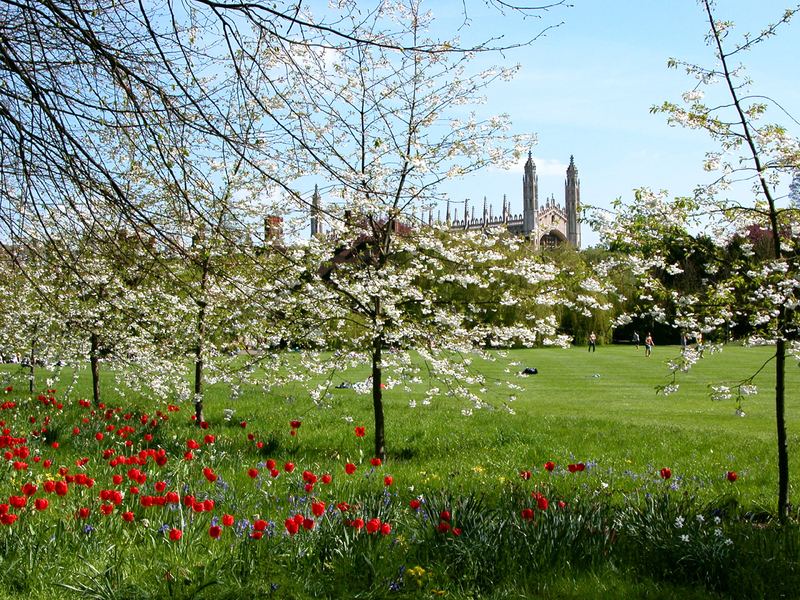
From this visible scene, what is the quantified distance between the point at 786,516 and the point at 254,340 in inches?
211

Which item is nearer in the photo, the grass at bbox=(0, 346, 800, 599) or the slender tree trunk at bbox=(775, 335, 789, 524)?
the grass at bbox=(0, 346, 800, 599)

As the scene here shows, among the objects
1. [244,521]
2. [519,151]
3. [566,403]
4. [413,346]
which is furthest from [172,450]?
[566,403]

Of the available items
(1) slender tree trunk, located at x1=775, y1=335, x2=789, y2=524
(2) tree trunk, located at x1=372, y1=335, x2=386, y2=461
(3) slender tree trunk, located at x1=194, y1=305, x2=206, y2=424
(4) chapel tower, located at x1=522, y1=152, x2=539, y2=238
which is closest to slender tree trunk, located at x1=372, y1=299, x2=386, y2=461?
(2) tree trunk, located at x1=372, y1=335, x2=386, y2=461

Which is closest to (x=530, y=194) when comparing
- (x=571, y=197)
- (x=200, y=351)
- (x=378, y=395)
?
(x=571, y=197)

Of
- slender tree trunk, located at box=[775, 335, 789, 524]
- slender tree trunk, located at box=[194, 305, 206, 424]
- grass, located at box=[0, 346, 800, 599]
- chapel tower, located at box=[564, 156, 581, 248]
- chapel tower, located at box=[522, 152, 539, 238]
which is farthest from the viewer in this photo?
chapel tower, located at box=[564, 156, 581, 248]

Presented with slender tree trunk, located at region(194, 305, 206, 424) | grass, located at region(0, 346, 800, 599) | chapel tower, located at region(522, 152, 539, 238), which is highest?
chapel tower, located at region(522, 152, 539, 238)

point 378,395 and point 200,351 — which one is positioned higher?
point 200,351

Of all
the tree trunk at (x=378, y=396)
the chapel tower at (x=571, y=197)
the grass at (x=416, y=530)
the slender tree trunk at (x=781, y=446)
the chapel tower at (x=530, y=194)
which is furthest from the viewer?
the chapel tower at (x=571, y=197)

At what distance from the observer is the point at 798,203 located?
4.57 m

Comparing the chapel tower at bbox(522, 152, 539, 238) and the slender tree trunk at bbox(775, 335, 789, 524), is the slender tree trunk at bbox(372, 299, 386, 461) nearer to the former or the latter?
the slender tree trunk at bbox(775, 335, 789, 524)

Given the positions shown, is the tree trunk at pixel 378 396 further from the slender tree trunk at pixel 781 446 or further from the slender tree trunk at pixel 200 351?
the slender tree trunk at pixel 781 446

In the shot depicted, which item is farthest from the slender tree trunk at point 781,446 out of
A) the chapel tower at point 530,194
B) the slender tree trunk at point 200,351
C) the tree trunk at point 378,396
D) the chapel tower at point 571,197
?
the chapel tower at point 571,197

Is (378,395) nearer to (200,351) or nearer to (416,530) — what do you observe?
(200,351)

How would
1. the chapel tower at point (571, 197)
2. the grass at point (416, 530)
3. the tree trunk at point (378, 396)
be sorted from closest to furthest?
the grass at point (416, 530) < the tree trunk at point (378, 396) < the chapel tower at point (571, 197)
